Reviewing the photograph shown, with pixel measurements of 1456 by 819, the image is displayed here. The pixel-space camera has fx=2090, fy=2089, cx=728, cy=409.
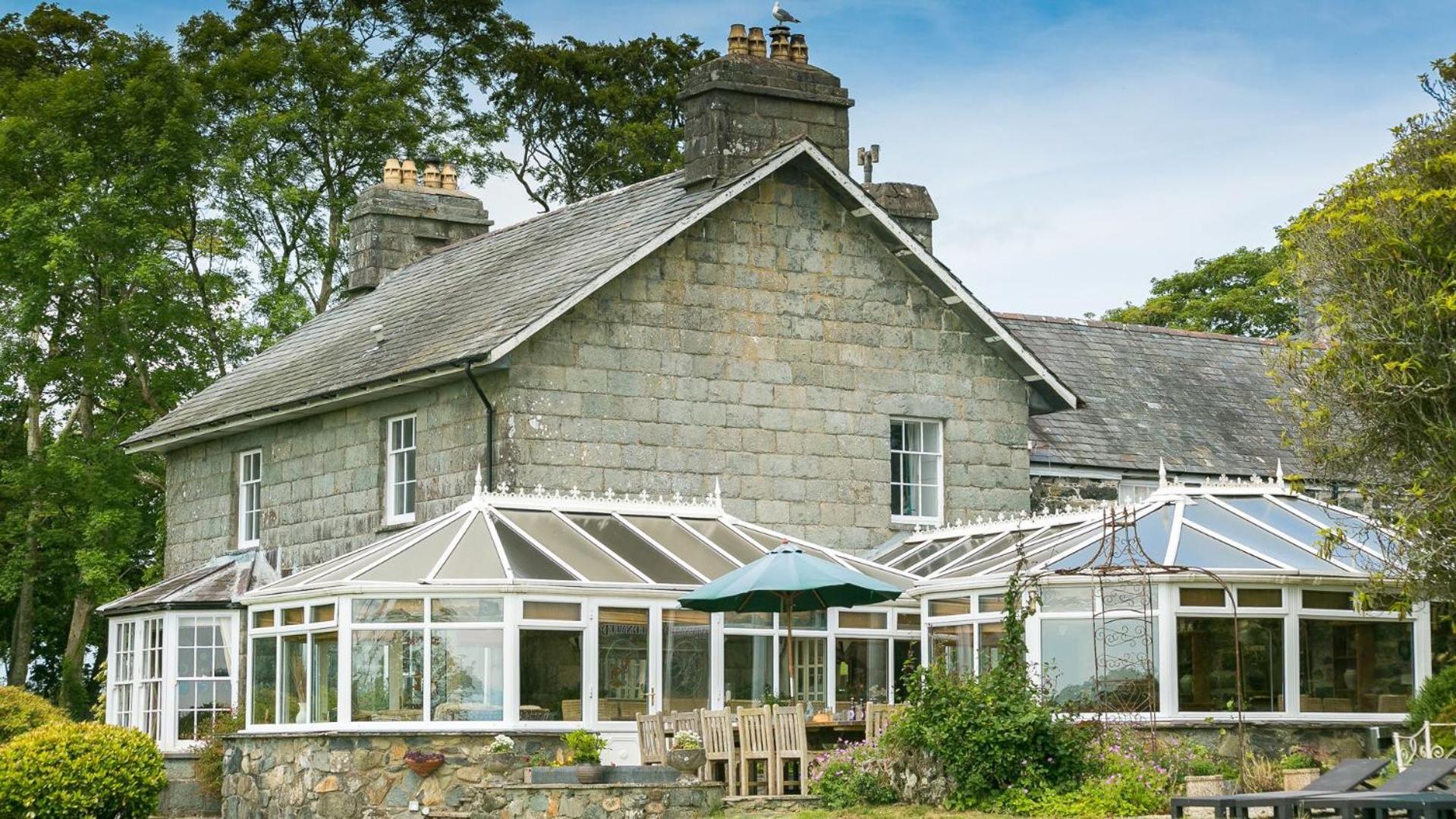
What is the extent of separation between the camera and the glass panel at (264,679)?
21.2 m

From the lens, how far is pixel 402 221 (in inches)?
1219

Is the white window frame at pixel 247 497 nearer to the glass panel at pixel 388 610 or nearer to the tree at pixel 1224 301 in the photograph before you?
the glass panel at pixel 388 610

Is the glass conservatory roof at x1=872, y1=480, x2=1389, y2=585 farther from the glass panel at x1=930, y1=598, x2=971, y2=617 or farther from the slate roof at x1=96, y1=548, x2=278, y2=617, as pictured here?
the slate roof at x1=96, y1=548, x2=278, y2=617

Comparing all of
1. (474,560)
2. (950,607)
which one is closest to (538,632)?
(474,560)

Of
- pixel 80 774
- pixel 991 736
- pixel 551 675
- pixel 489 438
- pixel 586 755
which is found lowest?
pixel 80 774

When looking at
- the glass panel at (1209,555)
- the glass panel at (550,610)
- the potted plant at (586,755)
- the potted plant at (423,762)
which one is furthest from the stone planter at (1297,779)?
the potted plant at (423,762)

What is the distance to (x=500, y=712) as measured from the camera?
19.8 metres

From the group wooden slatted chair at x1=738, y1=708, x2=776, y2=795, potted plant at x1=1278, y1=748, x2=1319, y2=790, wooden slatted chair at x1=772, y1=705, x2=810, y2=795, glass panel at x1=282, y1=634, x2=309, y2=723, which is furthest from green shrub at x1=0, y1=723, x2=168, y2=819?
potted plant at x1=1278, y1=748, x2=1319, y2=790

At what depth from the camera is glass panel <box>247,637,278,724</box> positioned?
69.7 feet

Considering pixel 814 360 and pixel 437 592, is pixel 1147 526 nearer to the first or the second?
pixel 814 360

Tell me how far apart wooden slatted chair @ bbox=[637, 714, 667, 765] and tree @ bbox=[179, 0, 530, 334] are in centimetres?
1671

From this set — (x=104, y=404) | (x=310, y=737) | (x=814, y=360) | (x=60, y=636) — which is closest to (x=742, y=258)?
(x=814, y=360)

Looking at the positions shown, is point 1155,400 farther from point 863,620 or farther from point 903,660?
point 863,620

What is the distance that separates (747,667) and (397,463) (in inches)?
207
